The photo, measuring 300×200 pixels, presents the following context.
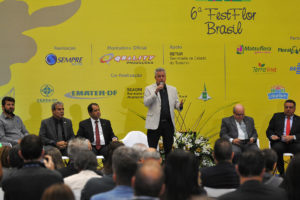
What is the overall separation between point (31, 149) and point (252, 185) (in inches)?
56.3

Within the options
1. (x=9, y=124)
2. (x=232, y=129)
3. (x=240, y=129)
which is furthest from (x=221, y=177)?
(x=9, y=124)

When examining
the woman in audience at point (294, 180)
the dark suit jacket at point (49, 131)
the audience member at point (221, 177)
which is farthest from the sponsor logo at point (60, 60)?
the woman in audience at point (294, 180)

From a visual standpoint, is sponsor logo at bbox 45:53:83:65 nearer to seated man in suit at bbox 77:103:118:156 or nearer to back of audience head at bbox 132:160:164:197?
seated man in suit at bbox 77:103:118:156

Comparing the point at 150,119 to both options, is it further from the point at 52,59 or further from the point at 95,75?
the point at 52,59

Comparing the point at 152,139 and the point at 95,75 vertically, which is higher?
the point at 95,75

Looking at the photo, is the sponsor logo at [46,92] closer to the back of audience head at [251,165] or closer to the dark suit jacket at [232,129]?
the dark suit jacket at [232,129]

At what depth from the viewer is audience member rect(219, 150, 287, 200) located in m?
2.35

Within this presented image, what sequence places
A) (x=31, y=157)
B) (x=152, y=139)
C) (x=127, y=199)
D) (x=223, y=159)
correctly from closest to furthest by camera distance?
(x=127, y=199), (x=31, y=157), (x=223, y=159), (x=152, y=139)

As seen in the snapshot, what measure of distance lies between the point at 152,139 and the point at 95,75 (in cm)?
144

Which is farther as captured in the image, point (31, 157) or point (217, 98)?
point (217, 98)

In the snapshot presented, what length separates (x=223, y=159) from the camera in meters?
3.28

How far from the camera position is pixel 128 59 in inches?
255

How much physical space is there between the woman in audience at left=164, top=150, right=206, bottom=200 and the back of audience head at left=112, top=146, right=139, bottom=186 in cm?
22

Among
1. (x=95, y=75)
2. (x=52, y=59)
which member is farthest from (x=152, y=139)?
(x=52, y=59)
